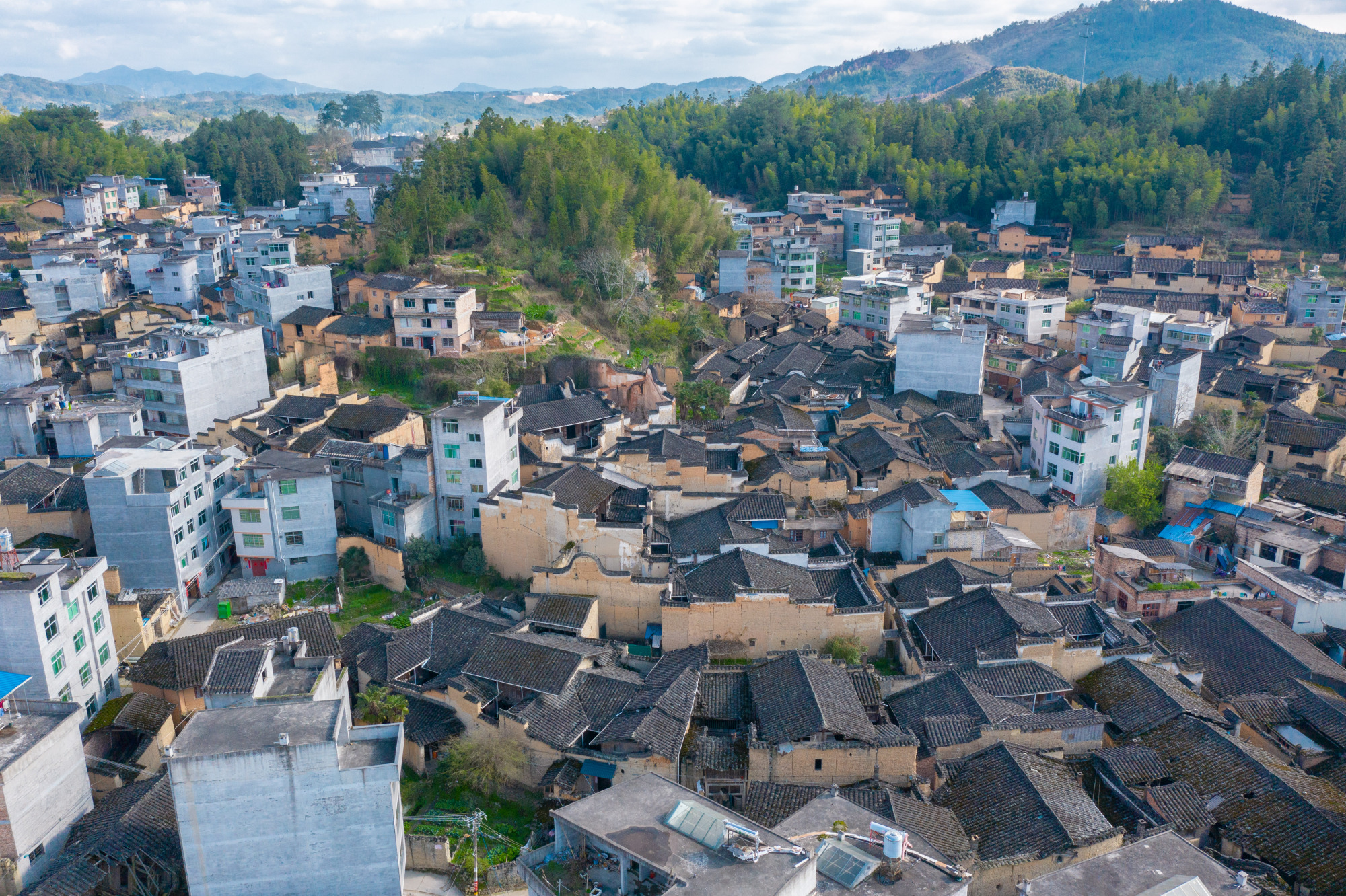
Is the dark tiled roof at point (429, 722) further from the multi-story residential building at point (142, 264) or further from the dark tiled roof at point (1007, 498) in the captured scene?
the multi-story residential building at point (142, 264)

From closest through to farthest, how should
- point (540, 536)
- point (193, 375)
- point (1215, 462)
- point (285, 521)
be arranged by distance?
1. point (540, 536)
2. point (285, 521)
3. point (1215, 462)
4. point (193, 375)

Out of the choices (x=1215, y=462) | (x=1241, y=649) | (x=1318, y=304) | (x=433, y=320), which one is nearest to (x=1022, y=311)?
(x=1318, y=304)

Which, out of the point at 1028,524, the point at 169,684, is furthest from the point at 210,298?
the point at 1028,524

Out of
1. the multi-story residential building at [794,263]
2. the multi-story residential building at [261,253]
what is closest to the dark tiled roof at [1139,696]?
the multi-story residential building at [261,253]

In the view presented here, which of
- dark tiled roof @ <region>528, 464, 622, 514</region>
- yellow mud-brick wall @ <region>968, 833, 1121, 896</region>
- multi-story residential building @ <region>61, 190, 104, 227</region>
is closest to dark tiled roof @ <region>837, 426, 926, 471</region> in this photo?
dark tiled roof @ <region>528, 464, 622, 514</region>

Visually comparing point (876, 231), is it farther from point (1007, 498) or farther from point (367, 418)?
point (367, 418)

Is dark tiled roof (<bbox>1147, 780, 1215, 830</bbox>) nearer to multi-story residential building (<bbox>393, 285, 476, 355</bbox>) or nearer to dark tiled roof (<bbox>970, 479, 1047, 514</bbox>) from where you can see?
dark tiled roof (<bbox>970, 479, 1047, 514</bbox>)
